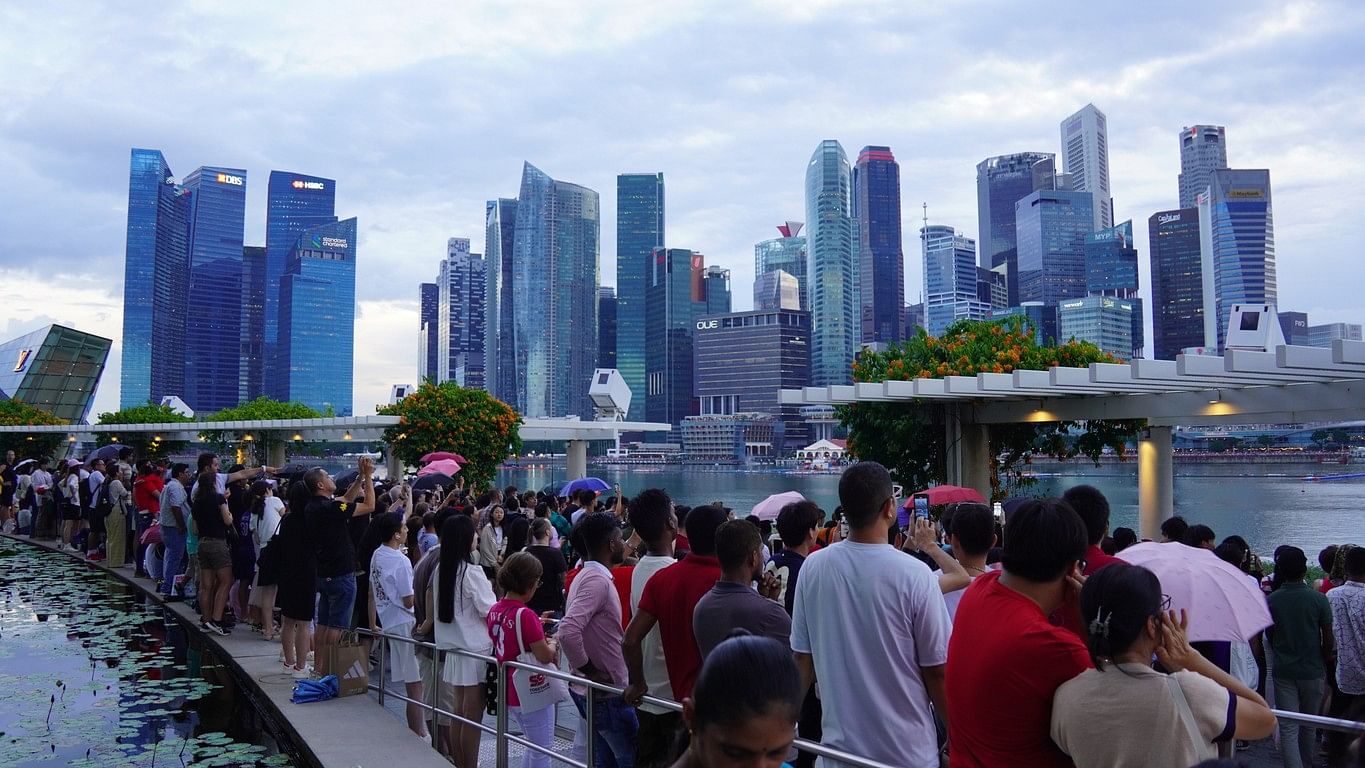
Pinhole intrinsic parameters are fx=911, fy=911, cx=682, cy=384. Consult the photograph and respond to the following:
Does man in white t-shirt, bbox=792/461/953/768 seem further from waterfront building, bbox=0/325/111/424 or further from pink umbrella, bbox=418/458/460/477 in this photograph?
waterfront building, bbox=0/325/111/424

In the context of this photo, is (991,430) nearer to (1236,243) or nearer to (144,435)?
(144,435)

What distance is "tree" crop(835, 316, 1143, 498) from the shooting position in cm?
1587

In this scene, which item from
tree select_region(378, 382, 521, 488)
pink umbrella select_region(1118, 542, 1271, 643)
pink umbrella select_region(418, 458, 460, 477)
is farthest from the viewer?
tree select_region(378, 382, 521, 488)

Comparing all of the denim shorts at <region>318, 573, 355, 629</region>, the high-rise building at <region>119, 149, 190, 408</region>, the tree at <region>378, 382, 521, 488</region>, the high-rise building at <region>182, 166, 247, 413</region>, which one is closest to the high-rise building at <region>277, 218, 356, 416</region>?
the high-rise building at <region>182, 166, 247, 413</region>

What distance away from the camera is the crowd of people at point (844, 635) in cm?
201

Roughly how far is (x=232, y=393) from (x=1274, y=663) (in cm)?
21379

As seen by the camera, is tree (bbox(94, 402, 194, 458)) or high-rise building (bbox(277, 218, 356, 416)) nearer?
tree (bbox(94, 402, 194, 458))

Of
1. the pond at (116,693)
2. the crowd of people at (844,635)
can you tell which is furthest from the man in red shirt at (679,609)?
the pond at (116,693)

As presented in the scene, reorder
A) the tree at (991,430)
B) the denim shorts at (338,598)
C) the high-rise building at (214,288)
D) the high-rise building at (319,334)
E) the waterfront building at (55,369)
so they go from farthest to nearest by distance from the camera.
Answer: the high-rise building at (214,288) → the high-rise building at (319,334) → the waterfront building at (55,369) → the tree at (991,430) → the denim shorts at (338,598)

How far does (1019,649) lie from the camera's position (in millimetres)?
2197

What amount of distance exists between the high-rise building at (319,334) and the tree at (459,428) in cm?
16782

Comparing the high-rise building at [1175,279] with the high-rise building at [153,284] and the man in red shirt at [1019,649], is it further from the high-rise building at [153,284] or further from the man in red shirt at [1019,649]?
the high-rise building at [153,284]

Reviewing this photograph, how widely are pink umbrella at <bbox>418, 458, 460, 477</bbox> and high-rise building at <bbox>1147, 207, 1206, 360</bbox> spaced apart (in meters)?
175

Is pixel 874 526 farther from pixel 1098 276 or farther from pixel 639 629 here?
pixel 1098 276
